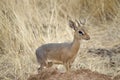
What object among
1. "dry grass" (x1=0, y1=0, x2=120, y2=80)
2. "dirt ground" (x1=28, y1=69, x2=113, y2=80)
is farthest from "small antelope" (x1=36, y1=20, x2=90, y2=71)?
"dirt ground" (x1=28, y1=69, x2=113, y2=80)

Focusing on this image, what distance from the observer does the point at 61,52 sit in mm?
5719

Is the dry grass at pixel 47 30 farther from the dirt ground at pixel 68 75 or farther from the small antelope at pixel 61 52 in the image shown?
the dirt ground at pixel 68 75

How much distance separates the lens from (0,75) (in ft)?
20.0

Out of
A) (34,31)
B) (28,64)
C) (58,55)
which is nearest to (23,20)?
(34,31)

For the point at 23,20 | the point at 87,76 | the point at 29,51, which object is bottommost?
the point at 87,76

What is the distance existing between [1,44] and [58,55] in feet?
4.50

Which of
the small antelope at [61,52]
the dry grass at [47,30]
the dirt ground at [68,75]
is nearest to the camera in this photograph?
the dirt ground at [68,75]

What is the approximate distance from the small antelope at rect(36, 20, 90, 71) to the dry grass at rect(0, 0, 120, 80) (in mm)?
399

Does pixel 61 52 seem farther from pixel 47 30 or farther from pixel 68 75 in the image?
pixel 47 30

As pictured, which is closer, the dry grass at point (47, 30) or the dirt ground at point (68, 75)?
the dirt ground at point (68, 75)

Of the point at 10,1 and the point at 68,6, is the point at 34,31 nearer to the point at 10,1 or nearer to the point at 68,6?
the point at 10,1

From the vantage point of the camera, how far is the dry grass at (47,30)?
247 inches

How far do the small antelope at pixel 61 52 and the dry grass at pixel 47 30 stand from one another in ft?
1.31

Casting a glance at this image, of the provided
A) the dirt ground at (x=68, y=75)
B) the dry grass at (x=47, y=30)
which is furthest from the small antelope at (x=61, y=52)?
Result: the dirt ground at (x=68, y=75)
